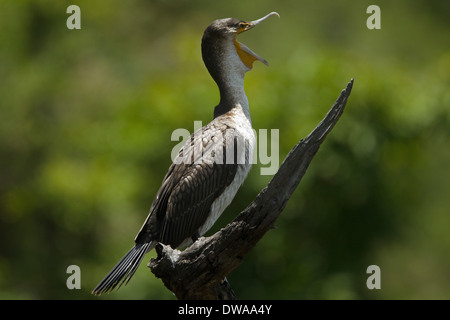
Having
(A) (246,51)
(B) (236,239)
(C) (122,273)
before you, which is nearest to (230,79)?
(A) (246,51)

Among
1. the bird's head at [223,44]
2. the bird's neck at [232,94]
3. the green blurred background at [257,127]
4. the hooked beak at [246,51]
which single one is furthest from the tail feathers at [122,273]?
the green blurred background at [257,127]

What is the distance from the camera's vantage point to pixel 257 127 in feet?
41.2

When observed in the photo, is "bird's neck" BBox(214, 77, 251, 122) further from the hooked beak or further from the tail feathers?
the tail feathers

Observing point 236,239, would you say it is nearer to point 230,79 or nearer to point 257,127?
point 230,79

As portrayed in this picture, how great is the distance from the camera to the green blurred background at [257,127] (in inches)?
519

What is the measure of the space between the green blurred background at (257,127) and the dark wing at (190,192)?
5.65m

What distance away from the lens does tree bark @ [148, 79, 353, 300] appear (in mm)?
4848

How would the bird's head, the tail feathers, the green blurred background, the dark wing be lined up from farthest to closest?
the green blurred background
the bird's head
the dark wing
the tail feathers

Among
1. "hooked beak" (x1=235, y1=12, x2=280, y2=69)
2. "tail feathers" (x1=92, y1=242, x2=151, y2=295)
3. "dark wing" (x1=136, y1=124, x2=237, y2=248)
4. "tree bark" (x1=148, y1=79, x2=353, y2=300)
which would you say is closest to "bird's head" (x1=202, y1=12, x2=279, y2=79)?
"hooked beak" (x1=235, y1=12, x2=280, y2=69)

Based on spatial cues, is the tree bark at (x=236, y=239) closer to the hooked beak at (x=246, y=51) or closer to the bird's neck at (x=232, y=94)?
the bird's neck at (x=232, y=94)

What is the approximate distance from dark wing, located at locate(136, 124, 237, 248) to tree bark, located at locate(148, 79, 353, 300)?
45cm

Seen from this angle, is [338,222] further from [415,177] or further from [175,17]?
[175,17]

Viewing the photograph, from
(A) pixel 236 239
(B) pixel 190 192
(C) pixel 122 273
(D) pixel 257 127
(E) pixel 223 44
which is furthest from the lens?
(D) pixel 257 127

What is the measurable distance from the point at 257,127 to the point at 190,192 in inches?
266
